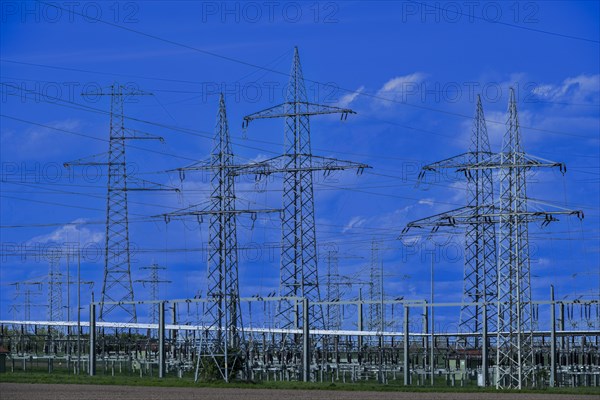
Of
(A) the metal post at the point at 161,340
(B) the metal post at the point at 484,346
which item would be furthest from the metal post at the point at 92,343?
(B) the metal post at the point at 484,346

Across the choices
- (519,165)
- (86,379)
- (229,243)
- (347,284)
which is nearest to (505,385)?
(519,165)

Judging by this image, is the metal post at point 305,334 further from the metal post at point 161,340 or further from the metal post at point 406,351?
the metal post at point 161,340

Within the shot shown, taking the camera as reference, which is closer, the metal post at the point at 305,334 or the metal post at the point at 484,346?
the metal post at the point at 484,346

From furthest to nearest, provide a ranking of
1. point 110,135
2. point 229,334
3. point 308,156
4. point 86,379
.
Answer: point 110,135
point 308,156
point 86,379
point 229,334

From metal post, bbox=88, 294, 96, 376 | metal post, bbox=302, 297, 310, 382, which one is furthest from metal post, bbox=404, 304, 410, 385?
metal post, bbox=88, 294, 96, 376

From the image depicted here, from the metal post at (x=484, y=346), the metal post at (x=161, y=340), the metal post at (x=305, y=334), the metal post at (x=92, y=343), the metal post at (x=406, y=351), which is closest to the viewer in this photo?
the metal post at (x=484, y=346)

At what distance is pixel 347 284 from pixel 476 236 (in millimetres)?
29285

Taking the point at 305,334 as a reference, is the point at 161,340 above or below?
below

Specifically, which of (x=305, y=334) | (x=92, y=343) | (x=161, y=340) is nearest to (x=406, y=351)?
(x=305, y=334)

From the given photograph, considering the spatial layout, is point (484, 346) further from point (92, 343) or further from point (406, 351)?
point (92, 343)

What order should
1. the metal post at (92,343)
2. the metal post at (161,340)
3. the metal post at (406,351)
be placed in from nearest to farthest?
the metal post at (406,351)
the metal post at (161,340)
the metal post at (92,343)

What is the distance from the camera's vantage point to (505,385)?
4928cm

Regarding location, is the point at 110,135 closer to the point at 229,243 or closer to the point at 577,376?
the point at 229,243

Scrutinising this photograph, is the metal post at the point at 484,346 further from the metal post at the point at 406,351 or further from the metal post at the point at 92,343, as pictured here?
the metal post at the point at 92,343
